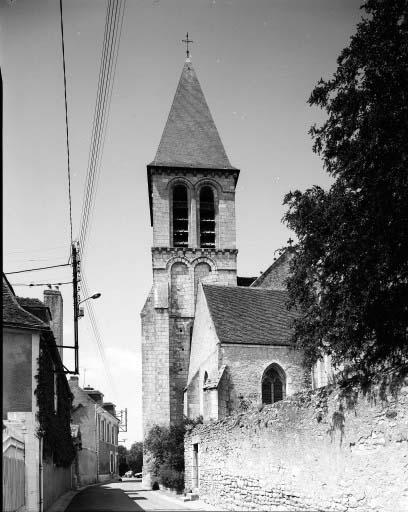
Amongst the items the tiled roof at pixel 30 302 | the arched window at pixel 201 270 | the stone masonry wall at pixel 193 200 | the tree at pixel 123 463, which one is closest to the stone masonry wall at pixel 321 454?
the tiled roof at pixel 30 302

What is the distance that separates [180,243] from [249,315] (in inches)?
405

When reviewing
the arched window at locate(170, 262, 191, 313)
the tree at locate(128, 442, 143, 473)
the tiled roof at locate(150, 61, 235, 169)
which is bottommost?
the tree at locate(128, 442, 143, 473)

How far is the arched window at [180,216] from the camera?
36.6 m

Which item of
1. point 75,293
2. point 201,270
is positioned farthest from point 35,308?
point 201,270

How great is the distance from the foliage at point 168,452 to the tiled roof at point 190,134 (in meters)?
15.8

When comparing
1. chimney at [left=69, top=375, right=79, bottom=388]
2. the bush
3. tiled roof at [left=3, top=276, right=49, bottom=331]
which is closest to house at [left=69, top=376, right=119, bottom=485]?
chimney at [left=69, top=375, right=79, bottom=388]

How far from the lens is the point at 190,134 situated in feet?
130

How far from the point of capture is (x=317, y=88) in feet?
48.9

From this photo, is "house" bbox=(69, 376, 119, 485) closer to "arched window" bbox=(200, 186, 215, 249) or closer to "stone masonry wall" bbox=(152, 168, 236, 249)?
"stone masonry wall" bbox=(152, 168, 236, 249)

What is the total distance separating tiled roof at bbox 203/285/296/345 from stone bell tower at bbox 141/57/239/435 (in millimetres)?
5876

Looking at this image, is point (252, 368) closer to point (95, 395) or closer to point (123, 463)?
point (95, 395)

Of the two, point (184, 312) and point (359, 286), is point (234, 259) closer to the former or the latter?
point (184, 312)

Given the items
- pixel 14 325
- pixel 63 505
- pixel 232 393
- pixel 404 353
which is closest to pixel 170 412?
pixel 232 393

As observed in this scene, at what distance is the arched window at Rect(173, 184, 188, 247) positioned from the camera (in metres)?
36.6
